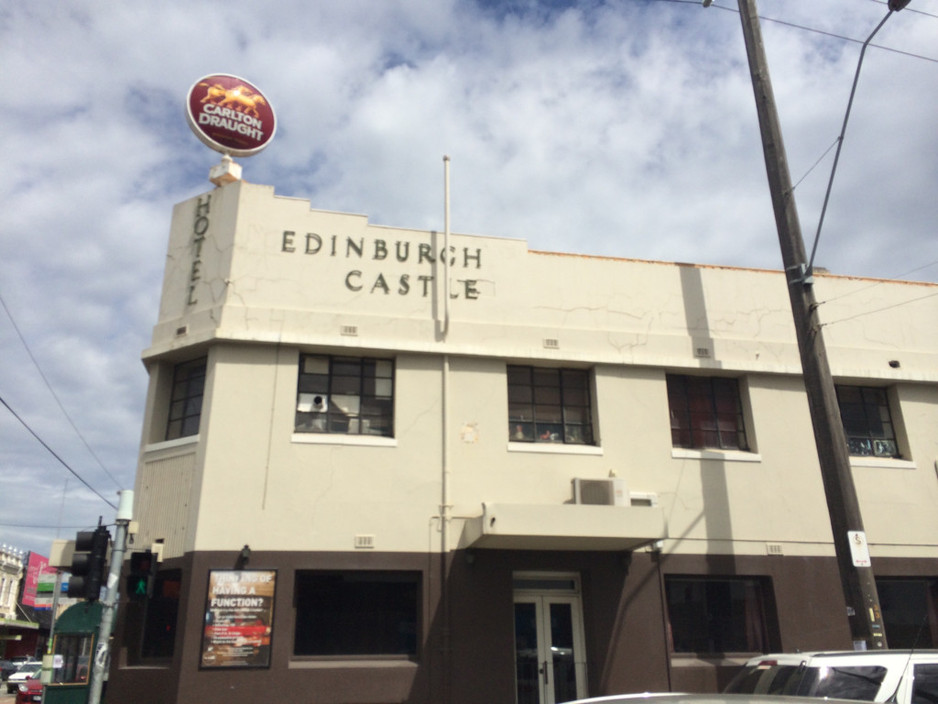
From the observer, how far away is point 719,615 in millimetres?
13742

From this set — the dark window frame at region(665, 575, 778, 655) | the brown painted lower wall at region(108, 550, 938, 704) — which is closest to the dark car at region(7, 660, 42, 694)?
the brown painted lower wall at region(108, 550, 938, 704)

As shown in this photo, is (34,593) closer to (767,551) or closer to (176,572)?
(176,572)

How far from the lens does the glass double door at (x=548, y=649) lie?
41.9 feet

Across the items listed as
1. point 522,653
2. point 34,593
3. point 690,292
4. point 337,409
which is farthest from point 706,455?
point 34,593

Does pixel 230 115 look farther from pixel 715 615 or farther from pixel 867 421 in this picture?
pixel 867 421

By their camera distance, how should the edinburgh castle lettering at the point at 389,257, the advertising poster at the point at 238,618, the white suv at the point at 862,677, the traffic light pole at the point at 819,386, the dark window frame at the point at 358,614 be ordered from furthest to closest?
the edinburgh castle lettering at the point at 389,257, the dark window frame at the point at 358,614, the advertising poster at the point at 238,618, the traffic light pole at the point at 819,386, the white suv at the point at 862,677

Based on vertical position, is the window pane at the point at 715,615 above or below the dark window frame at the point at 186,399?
below

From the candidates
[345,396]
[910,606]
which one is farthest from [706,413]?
[345,396]

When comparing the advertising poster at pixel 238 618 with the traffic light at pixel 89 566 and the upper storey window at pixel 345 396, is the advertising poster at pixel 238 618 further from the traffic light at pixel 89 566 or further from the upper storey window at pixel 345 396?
the upper storey window at pixel 345 396

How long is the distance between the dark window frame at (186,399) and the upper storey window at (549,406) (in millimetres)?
5325

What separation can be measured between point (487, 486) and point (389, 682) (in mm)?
3384

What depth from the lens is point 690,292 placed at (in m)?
15.5

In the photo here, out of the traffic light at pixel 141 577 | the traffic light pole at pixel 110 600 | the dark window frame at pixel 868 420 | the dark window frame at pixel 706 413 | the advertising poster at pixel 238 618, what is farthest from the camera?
the dark window frame at pixel 868 420

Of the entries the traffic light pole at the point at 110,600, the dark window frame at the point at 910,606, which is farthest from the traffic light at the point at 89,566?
the dark window frame at the point at 910,606
